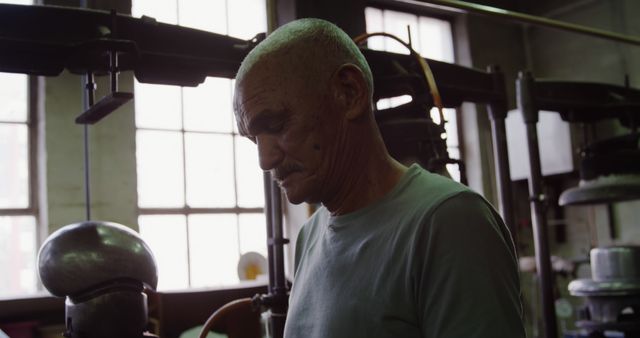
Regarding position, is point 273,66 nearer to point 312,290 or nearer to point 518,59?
point 312,290

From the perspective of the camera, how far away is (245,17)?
5352 millimetres

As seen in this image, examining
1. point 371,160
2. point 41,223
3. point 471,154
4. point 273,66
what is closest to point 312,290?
point 371,160

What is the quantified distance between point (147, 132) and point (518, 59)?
4372mm

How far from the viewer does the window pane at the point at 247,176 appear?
5.19 m

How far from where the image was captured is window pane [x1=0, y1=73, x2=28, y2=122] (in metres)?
4.36

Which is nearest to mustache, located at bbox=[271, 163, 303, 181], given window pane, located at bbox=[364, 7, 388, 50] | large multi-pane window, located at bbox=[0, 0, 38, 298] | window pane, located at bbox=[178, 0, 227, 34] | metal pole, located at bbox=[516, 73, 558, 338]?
metal pole, located at bbox=[516, 73, 558, 338]

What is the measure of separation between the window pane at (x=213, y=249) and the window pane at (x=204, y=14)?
1.52m

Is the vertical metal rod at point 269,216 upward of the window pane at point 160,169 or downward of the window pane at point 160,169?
downward

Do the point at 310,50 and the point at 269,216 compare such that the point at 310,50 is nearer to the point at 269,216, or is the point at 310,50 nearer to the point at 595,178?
the point at 269,216

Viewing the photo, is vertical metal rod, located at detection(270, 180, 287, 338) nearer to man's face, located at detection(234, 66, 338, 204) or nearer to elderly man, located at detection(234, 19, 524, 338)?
elderly man, located at detection(234, 19, 524, 338)

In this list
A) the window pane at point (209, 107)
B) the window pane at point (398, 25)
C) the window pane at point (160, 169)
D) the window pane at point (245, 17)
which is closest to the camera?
the window pane at point (160, 169)

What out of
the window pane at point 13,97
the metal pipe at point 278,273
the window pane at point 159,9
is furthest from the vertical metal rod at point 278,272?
the window pane at point 159,9

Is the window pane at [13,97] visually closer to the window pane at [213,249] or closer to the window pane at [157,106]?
the window pane at [157,106]

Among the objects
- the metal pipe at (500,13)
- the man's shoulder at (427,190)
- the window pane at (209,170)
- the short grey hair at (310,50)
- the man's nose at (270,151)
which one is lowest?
the man's shoulder at (427,190)
